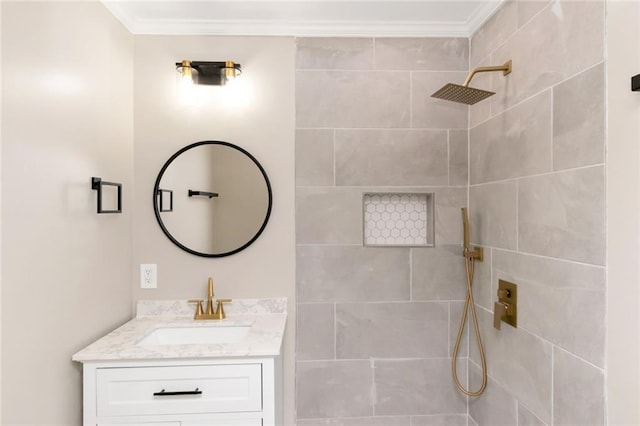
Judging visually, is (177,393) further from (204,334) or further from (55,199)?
(55,199)

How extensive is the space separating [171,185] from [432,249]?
1461 millimetres

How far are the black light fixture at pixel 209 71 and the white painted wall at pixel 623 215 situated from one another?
1.60 meters

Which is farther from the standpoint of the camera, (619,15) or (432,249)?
(432,249)

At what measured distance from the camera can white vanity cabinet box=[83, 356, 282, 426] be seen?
163 centimetres

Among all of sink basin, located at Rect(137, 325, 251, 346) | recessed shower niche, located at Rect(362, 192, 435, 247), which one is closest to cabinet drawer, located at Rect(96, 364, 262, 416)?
sink basin, located at Rect(137, 325, 251, 346)

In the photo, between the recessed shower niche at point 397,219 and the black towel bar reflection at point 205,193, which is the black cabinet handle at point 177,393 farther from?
the recessed shower niche at point 397,219

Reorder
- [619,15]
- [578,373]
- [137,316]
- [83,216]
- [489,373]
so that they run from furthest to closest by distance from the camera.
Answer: [137,316], [489,373], [83,216], [578,373], [619,15]

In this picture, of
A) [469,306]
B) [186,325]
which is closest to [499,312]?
[469,306]

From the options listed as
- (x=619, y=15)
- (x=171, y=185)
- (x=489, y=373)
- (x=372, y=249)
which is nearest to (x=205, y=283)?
(x=171, y=185)

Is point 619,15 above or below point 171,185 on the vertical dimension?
above

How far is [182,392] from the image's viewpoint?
5.41 ft

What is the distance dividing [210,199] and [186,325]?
65 cm

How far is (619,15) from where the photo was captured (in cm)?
121

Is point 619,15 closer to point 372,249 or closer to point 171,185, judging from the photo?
point 372,249
